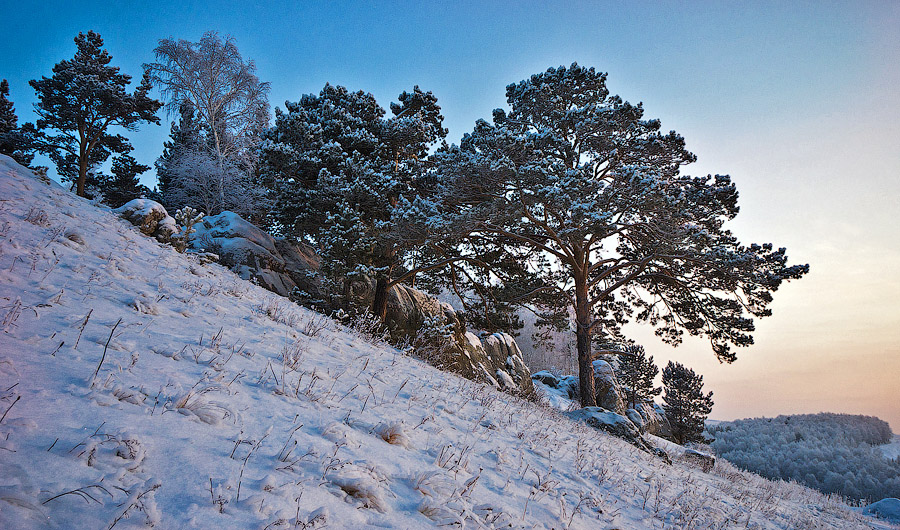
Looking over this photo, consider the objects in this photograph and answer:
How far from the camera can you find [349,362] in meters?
5.22

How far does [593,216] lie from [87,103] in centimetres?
2656

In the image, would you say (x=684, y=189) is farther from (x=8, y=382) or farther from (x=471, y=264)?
(x=8, y=382)

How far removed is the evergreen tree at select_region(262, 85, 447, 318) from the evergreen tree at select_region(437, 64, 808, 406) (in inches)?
71.0

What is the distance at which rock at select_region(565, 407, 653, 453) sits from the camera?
9508mm

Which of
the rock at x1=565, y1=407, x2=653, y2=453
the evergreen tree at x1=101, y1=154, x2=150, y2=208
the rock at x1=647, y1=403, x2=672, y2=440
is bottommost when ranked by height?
the rock at x1=647, y1=403, x2=672, y2=440

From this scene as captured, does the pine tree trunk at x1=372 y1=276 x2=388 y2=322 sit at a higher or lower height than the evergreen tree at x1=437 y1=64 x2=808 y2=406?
lower

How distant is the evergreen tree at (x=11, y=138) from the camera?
2267 cm

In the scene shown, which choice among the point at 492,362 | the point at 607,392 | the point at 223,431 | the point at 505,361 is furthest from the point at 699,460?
the point at 223,431

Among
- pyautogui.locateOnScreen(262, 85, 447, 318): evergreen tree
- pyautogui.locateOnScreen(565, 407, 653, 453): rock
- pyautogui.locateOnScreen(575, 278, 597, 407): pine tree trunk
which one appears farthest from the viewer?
pyautogui.locateOnScreen(575, 278, 597, 407): pine tree trunk

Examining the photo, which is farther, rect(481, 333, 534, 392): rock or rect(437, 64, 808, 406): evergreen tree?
rect(481, 333, 534, 392): rock

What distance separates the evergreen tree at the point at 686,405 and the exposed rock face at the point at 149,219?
3555 cm

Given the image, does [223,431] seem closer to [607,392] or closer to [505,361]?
[505,361]

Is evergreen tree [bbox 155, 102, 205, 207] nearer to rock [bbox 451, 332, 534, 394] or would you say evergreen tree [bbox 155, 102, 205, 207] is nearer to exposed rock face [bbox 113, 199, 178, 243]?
exposed rock face [bbox 113, 199, 178, 243]

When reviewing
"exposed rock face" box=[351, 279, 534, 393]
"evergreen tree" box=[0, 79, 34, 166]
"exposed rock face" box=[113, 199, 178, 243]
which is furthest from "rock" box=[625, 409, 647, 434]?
"evergreen tree" box=[0, 79, 34, 166]
